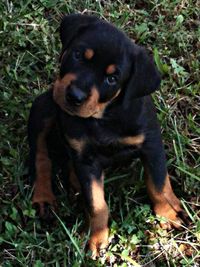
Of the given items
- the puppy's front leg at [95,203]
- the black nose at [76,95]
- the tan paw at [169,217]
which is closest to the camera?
the black nose at [76,95]

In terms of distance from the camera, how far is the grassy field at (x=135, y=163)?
404 centimetres

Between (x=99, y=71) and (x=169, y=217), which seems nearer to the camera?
(x=99, y=71)

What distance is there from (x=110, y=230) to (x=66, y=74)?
105 centimetres

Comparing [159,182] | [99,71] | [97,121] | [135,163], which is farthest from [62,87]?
[135,163]

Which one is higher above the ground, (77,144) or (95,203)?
(77,144)

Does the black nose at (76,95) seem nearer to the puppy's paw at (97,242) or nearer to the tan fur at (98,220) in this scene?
the tan fur at (98,220)

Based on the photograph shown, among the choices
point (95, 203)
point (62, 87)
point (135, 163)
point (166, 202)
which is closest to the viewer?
point (62, 87)

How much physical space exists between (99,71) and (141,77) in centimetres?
25

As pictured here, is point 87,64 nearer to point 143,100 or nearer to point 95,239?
point 143,100

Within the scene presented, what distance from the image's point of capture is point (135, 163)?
4383mm

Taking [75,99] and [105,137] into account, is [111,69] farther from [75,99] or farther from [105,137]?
[105,137]

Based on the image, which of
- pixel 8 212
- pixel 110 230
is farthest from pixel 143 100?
pixel 8 212

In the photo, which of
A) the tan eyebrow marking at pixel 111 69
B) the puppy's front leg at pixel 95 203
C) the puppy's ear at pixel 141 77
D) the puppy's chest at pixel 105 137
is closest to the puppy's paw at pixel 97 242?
the puppy's front leg at pixel 95 203

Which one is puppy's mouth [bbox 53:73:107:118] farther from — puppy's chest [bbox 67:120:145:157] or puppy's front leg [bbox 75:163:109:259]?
puppy's front leg [bbox 75:163:109:259]
